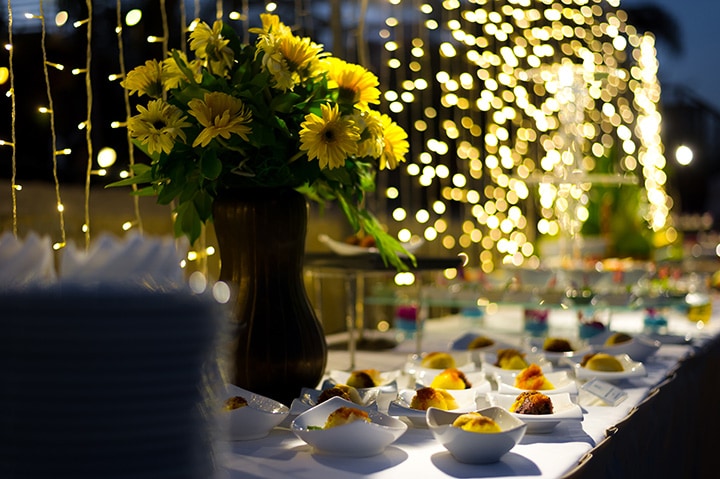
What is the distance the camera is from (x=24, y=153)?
175 cm

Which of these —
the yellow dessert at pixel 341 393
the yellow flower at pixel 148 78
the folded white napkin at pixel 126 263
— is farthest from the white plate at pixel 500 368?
the folded white napkin at pixel 126 263

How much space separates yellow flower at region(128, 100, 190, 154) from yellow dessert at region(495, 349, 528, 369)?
760mm

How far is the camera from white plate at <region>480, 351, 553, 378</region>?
1.56 metres

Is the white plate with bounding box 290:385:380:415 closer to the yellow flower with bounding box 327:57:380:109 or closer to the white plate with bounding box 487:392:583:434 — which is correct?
the white plate with bounding box 487:392:583:434

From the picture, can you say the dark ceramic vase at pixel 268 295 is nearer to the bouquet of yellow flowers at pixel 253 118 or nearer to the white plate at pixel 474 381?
the bouquet of yellow flowers at pixel 253 118

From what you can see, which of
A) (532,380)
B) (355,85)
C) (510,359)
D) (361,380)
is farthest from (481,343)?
(355,85)

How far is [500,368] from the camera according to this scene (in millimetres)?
1619

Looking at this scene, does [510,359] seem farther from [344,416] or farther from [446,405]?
[344,416]

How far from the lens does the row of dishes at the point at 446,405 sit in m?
1.04

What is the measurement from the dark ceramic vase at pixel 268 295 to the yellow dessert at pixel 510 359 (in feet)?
1.43

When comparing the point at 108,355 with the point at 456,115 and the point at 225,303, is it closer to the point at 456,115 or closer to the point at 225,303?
the point at 225,303

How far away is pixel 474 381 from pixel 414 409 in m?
0.27

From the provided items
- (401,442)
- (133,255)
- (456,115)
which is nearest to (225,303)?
(133,255)

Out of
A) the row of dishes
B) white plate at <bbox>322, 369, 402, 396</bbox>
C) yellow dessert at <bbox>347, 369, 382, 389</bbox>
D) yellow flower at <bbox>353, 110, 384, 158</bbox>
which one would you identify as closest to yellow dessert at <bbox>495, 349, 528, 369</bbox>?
the row of dishes
